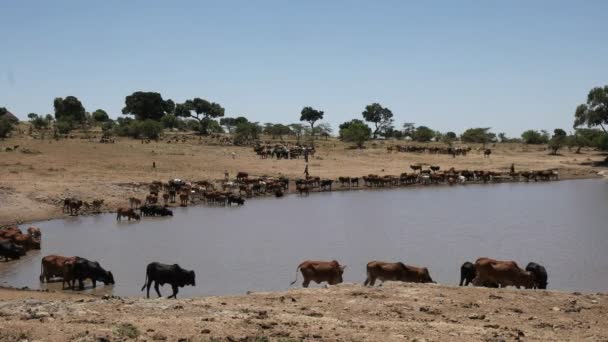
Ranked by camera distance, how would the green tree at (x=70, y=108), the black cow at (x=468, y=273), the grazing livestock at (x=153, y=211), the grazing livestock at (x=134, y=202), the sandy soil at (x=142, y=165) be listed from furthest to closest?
the green tree at (x=70, y=108) < the sandy soil at (x=142, y=165) < the grazing livestock at (x=134, y=202) < the grazing livestock at (x=153, y=211) < the black cow at (x=468, y=273)

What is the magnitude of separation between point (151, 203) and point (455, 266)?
19.4 m

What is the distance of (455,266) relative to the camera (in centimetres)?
1784

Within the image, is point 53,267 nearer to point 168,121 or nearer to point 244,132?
point 244,132

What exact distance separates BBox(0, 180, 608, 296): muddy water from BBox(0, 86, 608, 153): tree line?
109 ft

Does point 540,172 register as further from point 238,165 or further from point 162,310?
point 162,310

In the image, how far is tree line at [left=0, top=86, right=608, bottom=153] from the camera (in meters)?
66.9

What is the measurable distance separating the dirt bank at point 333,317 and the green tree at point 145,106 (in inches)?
3025

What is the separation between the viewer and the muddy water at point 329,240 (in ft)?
55.9

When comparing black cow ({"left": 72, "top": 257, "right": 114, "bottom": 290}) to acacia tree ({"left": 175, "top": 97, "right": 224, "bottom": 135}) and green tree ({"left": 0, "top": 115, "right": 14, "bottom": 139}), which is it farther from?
acacia tree ({"left": 175, "top": 97, "right": 224, "bottom": 135})

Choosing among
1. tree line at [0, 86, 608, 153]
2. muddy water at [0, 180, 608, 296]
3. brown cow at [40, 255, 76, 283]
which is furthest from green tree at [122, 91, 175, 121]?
brown cow at [40, 255, 76, 283]

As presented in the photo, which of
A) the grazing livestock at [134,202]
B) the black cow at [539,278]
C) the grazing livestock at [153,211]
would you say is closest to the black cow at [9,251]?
the grazing livestock at [153,211]

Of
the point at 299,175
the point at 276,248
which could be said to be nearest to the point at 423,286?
the point at 276,248

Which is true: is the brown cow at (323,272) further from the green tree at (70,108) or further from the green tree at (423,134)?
the green tree at (423,134)

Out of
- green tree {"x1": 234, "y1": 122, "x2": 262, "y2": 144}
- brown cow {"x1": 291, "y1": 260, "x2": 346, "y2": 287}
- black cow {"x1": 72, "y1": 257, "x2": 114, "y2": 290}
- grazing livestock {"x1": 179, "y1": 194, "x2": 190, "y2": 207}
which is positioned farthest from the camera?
green tree {"x1": 234, "y1": 122, "x2": 262, "y2": 144}
